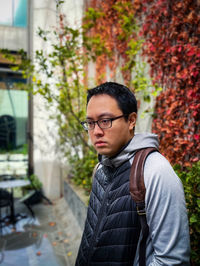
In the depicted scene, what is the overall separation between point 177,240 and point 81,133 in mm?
4716

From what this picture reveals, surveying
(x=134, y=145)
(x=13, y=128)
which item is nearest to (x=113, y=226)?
(x=134, y=145)

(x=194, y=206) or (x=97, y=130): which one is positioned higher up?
(x=97, y=130)

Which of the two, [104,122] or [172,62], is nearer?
[104,122]

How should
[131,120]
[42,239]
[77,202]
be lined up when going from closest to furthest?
1. [131,120]
2. [42,239]
3. [77,202]

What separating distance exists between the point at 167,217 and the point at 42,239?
4.23 m

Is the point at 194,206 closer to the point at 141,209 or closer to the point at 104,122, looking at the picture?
the point at 141,209

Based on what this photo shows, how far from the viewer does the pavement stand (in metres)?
3.82

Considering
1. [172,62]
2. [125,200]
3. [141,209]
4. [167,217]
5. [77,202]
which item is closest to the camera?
[167,217]

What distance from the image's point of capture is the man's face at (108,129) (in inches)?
51.1

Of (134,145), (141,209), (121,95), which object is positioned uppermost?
(121,95)

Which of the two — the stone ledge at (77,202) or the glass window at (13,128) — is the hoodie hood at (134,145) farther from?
the glass window at (13,128)

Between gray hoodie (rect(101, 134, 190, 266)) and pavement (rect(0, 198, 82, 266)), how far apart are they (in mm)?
3149

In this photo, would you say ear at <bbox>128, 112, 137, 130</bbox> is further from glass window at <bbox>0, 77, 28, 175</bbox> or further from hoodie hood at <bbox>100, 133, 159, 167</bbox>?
glass window at <bbox>0, 77, 28, 175</bbox>

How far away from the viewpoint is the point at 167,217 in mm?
1050
